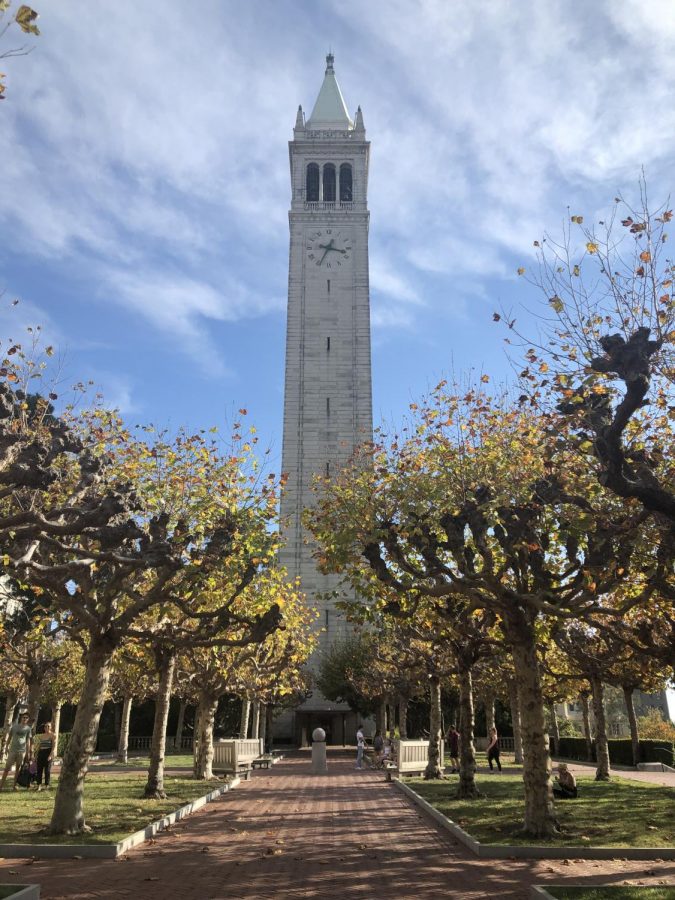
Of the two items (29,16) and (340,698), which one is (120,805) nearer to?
(29,16)

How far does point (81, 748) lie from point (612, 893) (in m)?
9.75

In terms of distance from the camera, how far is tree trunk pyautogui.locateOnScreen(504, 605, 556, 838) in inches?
542

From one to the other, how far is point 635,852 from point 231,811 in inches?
423

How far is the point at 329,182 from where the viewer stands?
79.0 metres

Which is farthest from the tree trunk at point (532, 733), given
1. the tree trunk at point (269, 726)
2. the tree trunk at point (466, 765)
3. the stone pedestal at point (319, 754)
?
the tree trunk at point (269, 726)

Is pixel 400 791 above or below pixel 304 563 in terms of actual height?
below

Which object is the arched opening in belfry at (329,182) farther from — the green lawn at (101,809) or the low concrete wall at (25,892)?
→ the low concrete wall at (25,892)

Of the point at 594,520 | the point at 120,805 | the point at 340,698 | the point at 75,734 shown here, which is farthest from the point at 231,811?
the point at 340,698

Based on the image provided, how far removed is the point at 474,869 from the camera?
1159 centimetres

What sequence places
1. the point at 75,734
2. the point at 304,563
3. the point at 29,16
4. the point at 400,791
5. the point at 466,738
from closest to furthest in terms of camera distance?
the point at 29,16 < the point at 75,734 < the point at 466,738 < the point at 400,791 < the point at 304,563

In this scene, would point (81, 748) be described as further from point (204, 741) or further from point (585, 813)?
point (204, 741)

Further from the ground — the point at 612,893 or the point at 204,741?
the point at 204,741

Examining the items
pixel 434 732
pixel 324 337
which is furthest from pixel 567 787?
pixel 324 337

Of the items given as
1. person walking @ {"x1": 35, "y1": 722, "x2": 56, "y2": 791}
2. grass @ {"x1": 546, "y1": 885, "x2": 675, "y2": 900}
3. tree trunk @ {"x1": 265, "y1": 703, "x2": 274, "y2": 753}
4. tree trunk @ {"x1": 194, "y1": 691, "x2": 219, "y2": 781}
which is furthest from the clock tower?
grass @ {"x1": 546, "y1": 885, "x2": 675, "y2": 900}
